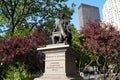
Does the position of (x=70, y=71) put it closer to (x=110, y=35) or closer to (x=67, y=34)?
(x=67, y=34)

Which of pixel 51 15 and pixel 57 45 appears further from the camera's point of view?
pixel 51 15

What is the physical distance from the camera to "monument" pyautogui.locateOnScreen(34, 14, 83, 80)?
9.65 m

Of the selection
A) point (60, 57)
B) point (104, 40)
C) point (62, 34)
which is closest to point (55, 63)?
point (60, 57)

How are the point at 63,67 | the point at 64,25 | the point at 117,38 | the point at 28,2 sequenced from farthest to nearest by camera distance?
the point at 28,2 → the point at 117,38 → the point at 64,25 → the point at 63,67

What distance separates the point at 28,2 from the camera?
24.4 m

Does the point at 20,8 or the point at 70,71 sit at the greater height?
the point at 20,8

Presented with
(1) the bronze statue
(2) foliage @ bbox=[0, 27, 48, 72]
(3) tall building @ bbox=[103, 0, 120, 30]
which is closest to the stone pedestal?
(1) the bronze statue

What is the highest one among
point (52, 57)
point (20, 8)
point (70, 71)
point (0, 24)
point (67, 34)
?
point (20, 8)

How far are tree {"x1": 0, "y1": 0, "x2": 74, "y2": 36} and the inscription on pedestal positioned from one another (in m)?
14.8

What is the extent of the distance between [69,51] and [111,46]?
1379cm

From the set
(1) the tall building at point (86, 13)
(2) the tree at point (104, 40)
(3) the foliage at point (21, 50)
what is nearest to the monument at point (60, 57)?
(3) the foliage at point (21, 50)

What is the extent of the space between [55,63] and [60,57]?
1.31 feet

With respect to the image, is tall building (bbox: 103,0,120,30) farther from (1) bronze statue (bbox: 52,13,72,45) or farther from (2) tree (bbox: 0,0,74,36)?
(1) bronze statue (bbox: 52,13,72,45)

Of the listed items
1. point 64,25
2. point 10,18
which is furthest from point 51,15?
point 64,25
